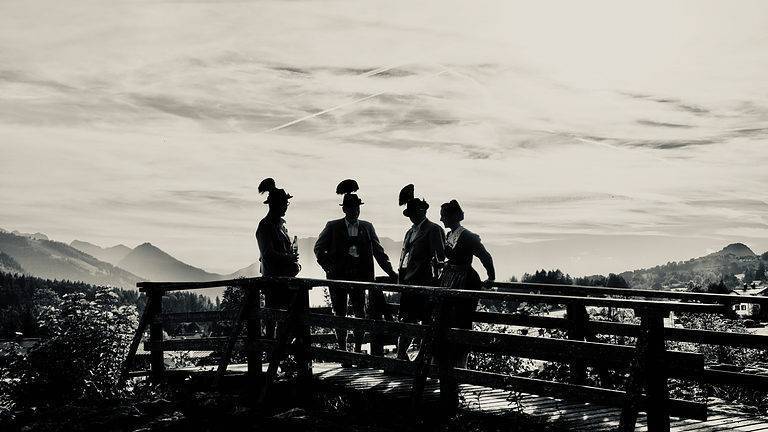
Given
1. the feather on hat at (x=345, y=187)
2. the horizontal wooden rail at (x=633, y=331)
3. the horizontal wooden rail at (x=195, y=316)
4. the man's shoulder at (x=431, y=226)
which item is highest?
the feather on hat at (x=345, y=187)

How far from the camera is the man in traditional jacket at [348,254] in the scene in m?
12.4

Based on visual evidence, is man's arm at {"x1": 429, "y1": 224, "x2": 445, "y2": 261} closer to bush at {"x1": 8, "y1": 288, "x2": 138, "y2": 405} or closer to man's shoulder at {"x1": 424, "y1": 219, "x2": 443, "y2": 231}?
man's shoulder at {"x1": 424, "y1": 219, "x2": 443, "y2": 231}

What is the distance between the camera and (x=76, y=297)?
12.4 meters

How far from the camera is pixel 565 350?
25.5ft

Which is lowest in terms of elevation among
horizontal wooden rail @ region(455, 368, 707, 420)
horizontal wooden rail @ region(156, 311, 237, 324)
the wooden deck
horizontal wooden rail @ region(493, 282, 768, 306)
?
the wooden deck

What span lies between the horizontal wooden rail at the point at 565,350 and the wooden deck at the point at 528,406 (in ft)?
2.06

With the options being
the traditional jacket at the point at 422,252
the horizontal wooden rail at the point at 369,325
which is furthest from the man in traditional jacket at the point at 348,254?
the horizontal wooden rail at the point at 369,325

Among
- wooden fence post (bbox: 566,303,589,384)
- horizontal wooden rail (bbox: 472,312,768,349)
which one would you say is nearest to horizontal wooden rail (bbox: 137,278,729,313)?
horizontal wooden rail (bbox: 472,312,768,349)

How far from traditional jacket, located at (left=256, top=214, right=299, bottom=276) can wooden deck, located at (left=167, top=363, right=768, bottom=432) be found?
1.64 meters

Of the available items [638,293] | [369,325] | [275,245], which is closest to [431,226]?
[275,245]

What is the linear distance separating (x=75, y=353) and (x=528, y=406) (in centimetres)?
687

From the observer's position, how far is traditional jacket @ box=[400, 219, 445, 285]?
11789 millimetres

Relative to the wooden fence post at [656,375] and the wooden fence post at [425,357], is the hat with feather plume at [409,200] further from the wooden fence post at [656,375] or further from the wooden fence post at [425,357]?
the wooden fence post at [656,375]

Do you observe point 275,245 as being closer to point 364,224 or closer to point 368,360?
point 364,224
